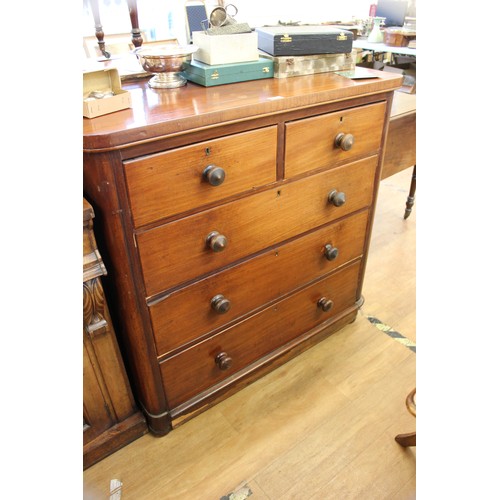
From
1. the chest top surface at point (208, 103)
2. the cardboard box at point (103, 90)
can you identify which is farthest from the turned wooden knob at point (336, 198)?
the cardboard box at point (103, 90)

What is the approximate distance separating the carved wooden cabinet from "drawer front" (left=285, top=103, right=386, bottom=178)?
1.77 feet

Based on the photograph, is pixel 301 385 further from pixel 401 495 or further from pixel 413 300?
pixel 413 300

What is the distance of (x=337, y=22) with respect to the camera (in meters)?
4.36

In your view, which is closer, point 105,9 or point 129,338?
point 129,338

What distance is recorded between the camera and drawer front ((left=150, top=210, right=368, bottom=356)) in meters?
1.04

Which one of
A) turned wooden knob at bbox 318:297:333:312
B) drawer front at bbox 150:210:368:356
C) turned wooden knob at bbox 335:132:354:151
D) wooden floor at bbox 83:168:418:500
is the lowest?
wooden floor at bbox 83:168:418:500

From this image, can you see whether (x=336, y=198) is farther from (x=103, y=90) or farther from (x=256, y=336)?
(x=103, y=90)

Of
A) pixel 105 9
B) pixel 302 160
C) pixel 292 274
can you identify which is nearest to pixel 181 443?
pixel 292 274

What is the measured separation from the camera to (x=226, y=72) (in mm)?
1057

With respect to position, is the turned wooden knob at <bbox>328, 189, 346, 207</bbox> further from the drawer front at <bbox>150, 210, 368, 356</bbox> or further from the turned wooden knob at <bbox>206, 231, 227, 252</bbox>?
the turned wooden knob at <bbox>206, 231, 227, 252</bbox>

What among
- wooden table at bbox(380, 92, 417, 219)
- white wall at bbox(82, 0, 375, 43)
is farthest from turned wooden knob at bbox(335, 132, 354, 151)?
white wall at bbox(82, 0, 375, 43)

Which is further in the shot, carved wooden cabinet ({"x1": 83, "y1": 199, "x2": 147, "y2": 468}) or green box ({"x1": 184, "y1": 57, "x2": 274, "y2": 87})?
green box ({"x1": 184, "y1": 57, "x2": 274, "y2": 87})
